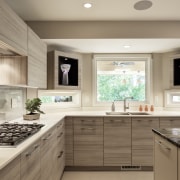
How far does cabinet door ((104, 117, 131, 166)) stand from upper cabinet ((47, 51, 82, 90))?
0.97m

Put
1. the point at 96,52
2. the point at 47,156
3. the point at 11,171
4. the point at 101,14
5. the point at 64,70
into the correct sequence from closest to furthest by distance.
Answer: the point at 11,171, the point at 47,156, the point at 101,14, the point at 64,70, the point at 96,52

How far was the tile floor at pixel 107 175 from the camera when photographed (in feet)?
9.62

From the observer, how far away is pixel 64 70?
3.49 meters

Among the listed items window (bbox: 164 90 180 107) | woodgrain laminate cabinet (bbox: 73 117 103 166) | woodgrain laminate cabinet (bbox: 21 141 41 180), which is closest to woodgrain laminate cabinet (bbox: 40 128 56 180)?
woodgrain laminate cabinet (bbox: 21 141 41 180)

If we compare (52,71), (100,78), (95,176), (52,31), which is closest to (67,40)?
(52,31)

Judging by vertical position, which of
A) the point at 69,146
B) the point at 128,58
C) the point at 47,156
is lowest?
the point at 69,146

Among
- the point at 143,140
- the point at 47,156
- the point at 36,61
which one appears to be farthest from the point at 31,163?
the point at 143,140

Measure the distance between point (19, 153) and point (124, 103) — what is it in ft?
9.05

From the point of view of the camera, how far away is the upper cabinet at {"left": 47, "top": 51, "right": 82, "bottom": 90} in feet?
10.8

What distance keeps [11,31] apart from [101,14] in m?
1.52

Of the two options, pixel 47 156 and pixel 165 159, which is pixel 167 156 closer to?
pixel 165 159

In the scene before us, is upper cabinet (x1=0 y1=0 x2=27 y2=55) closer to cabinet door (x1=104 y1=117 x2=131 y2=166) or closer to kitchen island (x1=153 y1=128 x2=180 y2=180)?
kitchen island (x1=153 y1=128 x2=180 y2=180)

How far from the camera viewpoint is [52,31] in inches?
120

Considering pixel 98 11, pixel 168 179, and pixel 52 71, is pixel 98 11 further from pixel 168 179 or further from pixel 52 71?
pixel 168 179
